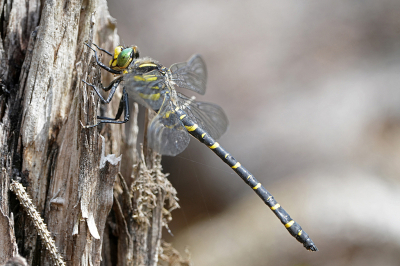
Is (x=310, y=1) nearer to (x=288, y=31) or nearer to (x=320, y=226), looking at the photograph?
(x=288, y=31)

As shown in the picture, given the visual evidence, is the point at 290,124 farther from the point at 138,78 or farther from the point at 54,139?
the point at 54,139

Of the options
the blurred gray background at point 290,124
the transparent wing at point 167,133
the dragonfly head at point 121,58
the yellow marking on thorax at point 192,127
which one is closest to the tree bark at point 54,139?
the dragonfly head at point 121,58

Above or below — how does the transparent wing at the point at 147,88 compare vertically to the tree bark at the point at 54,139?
above

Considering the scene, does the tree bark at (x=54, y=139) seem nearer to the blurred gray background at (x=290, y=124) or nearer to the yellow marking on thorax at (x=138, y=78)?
the yellow marking on thorax at (x=138, y=78)

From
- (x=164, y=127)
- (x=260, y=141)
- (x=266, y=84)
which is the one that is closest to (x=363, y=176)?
(x=260, y=141)

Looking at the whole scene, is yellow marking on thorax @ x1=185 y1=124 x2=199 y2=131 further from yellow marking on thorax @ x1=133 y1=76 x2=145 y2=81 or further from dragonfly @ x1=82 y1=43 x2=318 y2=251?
yellow marking on thorax @ x1=133 y1=76 x2=145 y2=81

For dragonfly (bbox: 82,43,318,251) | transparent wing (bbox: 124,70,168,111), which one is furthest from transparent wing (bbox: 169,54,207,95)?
transparent wing (bbox: 124,70,168,111)
